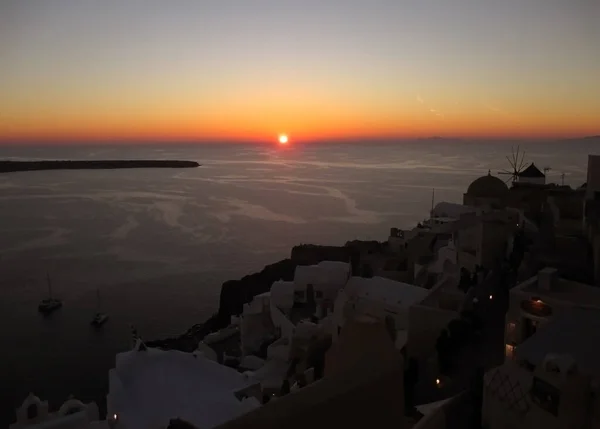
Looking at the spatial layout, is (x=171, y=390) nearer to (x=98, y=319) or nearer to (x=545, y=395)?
(x=545, y=395)

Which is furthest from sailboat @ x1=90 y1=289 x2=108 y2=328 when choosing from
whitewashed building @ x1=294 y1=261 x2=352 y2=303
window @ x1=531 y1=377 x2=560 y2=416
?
window @ x1=531 y1=377 x2=560 y2=416

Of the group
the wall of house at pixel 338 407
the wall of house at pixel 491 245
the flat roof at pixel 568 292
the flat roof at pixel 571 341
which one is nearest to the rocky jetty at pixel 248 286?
the wall of house at pixel 491 245

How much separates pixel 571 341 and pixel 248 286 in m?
19.6

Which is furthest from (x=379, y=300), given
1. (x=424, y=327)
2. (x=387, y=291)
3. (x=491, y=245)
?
(x=491, y=245)

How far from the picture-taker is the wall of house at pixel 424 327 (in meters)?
9.55

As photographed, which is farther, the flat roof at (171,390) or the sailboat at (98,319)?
the sailboat at (98,319)

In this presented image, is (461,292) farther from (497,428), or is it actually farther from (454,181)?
(454,181)

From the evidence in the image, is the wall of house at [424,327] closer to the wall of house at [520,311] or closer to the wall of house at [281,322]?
the wall of house at [520,311]

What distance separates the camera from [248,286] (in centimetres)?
2483

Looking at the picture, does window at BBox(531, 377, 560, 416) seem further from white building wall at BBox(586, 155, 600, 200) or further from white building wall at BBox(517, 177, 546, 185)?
white building wall at BBox(517, 177, 546, 185)

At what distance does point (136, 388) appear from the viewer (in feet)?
36.0

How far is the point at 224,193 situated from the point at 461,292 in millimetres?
57984

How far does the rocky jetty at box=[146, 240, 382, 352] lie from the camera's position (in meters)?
20.0

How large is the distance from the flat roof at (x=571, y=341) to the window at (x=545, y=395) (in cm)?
82
